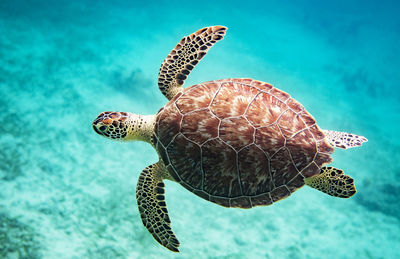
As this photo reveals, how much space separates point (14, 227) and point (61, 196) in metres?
0.80

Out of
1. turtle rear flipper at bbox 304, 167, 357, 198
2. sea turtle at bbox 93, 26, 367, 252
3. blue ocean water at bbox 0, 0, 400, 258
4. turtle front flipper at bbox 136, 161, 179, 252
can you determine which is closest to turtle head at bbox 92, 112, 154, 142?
sea turtle at bbox 93, 26, 367, 252

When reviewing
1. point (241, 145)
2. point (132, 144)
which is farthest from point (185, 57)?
point (132, 144)

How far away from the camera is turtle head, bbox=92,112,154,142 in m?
2.60

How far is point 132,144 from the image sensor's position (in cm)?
566

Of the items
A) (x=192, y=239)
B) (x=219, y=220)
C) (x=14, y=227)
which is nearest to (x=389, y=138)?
(x=219, y=220)

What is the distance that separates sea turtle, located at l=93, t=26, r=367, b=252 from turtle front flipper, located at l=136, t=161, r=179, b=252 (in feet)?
0.03

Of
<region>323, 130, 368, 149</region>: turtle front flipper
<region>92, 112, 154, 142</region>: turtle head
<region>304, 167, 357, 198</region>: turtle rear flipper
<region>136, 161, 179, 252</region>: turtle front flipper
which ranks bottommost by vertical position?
<region>136, 161, 179, 252</region>: turtle front flipper

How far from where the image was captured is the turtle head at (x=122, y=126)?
260cm

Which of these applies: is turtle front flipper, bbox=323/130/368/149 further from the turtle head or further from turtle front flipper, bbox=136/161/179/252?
the turtle head

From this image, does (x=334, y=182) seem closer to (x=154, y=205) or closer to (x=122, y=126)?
(x=154, y=205)

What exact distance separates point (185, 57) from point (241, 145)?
136cm

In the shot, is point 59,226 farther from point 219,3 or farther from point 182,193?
point 219,3

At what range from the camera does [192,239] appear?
4016mm

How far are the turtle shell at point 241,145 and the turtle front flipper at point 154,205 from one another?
0.38m
